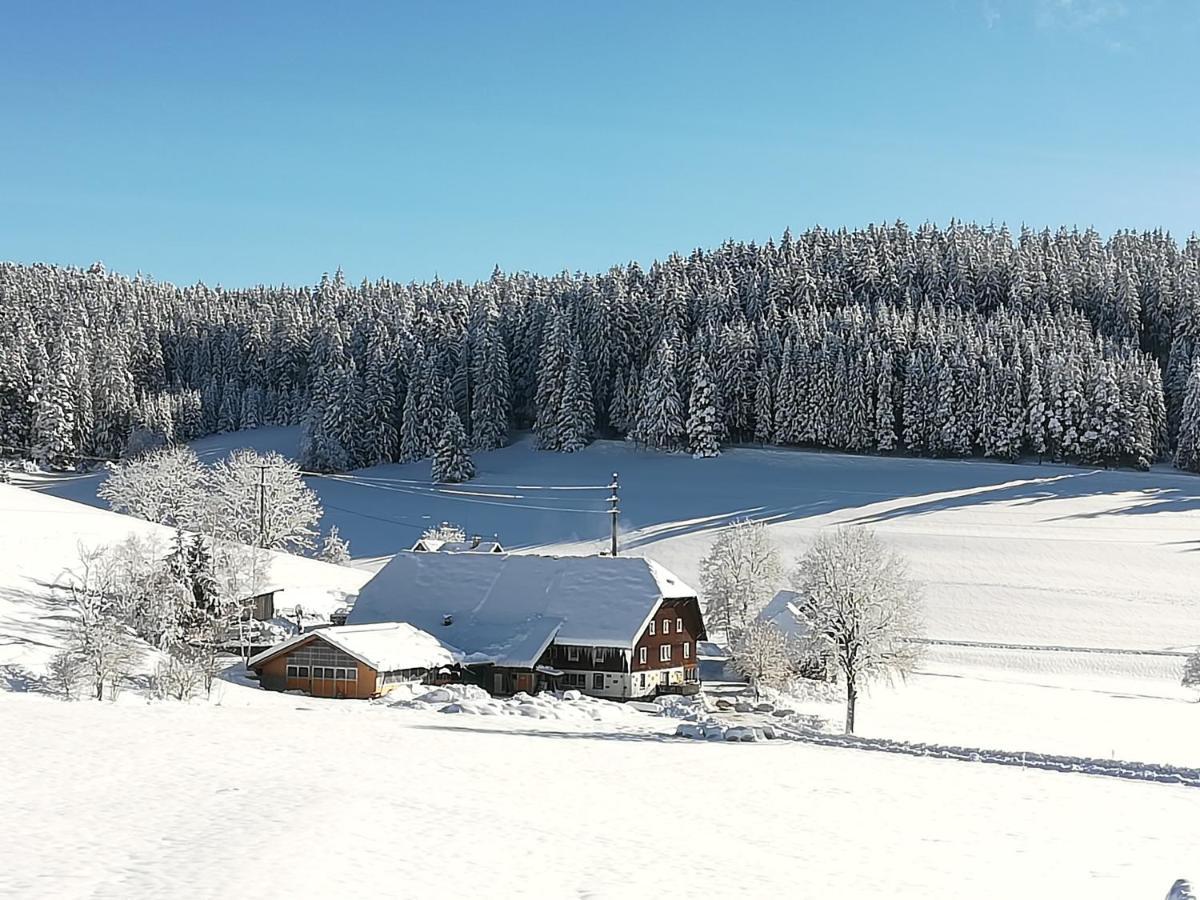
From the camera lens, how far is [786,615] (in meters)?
49.3

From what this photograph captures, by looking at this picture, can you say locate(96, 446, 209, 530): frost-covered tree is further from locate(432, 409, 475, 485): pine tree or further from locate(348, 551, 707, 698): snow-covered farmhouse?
locate(348, 551, 707, 698): snow-covered farmhouse

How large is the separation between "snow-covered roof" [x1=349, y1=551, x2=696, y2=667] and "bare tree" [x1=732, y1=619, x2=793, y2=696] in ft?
14.1

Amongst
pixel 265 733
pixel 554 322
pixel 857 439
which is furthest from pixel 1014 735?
pixel 554 322

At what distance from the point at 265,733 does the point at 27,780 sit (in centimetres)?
728

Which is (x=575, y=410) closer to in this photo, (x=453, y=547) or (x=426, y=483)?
(x=426, y=483)

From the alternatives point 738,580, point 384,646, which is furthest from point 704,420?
point 384,646

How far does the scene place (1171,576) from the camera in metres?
61.5

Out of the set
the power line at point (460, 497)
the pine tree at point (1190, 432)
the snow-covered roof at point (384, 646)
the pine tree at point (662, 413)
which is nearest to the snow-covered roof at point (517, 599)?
the snow-covered roof at point (384, 646)

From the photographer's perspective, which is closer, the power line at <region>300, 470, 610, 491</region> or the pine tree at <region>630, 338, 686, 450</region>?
the power line at <region>300, 470, 610, 491</region>

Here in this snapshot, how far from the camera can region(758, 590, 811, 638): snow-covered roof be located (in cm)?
4695

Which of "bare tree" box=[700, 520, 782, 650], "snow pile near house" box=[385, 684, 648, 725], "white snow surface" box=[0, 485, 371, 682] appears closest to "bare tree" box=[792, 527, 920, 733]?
"snow pile near house" box=[385, 684, 648, 725]

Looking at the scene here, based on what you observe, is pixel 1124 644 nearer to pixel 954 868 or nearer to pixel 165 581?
pixel 954 868

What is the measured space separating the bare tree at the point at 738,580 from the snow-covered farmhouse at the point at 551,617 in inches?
276

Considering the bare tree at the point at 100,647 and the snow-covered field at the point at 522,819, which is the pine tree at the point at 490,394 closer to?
the bare tree at the point at 100,647
